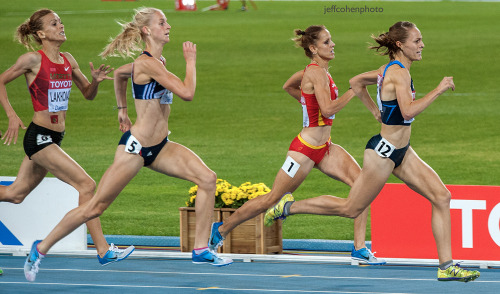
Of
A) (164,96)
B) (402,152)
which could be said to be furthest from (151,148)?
(402,152)

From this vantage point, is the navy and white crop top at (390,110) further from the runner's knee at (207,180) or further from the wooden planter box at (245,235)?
the wooden planter box at (245,235)

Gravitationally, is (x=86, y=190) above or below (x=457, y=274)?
above

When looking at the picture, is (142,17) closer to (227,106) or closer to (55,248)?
(55,248)

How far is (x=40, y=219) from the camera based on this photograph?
37.8 ft

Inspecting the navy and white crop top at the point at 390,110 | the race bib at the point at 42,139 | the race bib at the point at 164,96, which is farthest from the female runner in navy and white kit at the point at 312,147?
the race bib at the point at 42,139

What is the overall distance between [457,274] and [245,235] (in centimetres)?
279

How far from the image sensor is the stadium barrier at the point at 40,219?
11.4m

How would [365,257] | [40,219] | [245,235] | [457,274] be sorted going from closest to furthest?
[457,274]
[365,257]
[245,235]
[40,219]

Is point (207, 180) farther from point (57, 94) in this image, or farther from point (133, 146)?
point (57, 94)

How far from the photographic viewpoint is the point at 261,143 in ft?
70.8

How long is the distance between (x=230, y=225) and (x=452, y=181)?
8196mm

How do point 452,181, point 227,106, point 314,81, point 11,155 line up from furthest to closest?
point 227,106, point 11,155, point 452,181, point 314,81

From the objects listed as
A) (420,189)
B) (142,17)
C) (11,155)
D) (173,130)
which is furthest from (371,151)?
(173,130)

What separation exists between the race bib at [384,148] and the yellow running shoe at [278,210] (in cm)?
122
